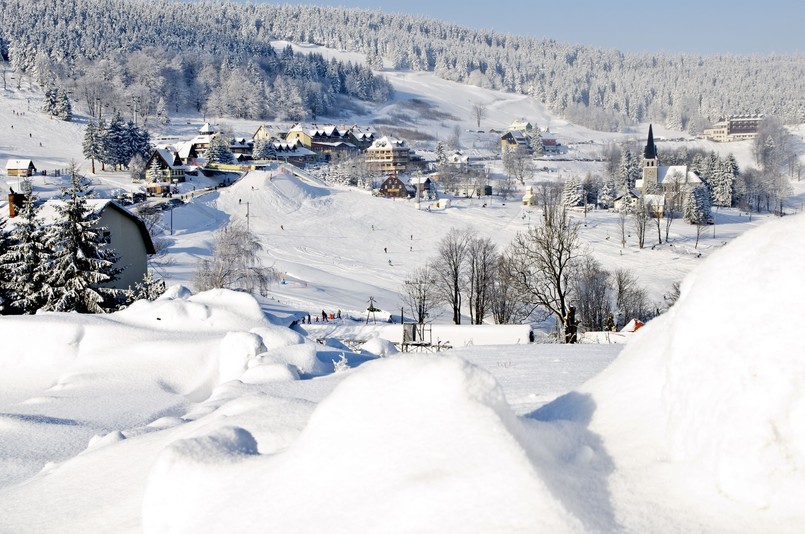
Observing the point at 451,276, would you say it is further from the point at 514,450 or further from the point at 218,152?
the point at 218,152

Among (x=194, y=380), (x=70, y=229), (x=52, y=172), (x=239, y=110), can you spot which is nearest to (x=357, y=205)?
(x=52, y=172)

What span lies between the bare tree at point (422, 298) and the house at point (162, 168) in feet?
152

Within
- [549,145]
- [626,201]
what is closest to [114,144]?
[626,201]

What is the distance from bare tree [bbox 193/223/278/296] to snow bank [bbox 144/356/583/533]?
33.6 m

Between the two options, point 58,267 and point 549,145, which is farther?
point 549,145

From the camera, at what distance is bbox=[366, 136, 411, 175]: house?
115 metres

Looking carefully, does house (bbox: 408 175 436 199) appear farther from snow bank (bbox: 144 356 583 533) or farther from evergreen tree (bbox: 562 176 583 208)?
snow bank (bbox: 144 356 583 533)

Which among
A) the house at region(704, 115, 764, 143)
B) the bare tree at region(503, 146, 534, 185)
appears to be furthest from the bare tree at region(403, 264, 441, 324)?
the house at region(704, 115, 764, 143)

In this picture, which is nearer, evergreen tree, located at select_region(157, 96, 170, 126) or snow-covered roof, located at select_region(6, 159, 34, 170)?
snow-covered roof, located at select_region(6, 159, 34, 170)

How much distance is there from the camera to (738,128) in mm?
179500

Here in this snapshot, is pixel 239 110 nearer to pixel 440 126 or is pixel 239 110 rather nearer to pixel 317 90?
pixel 317 90

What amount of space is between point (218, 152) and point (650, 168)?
60.3 m

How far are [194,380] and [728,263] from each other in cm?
930

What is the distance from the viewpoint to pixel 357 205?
75938mm
